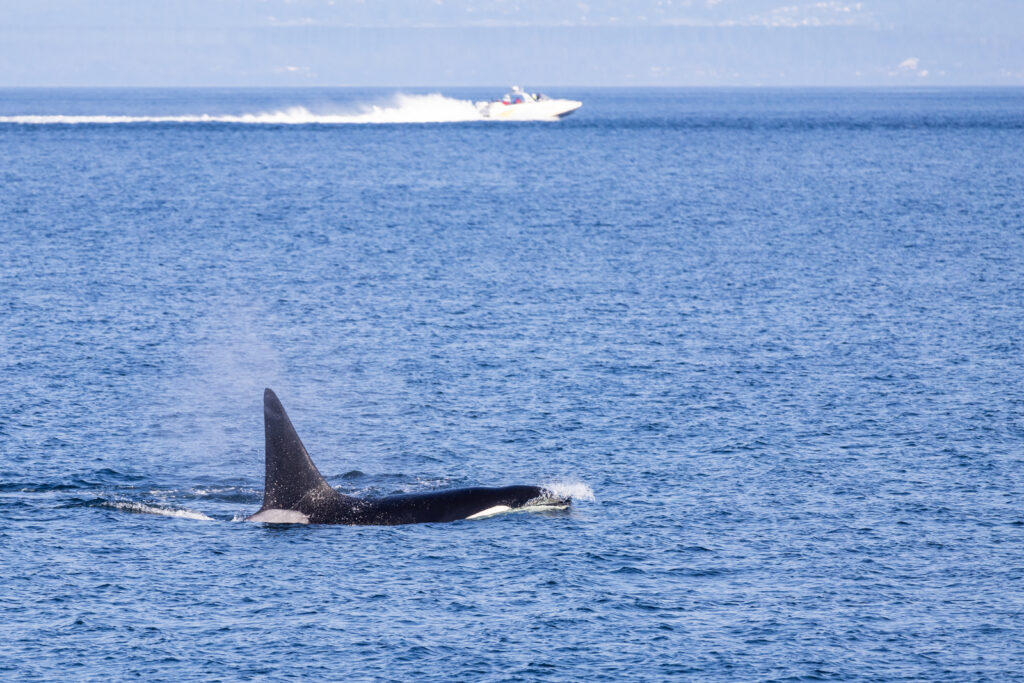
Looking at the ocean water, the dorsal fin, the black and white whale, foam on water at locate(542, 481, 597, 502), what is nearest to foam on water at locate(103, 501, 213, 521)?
the ocean water

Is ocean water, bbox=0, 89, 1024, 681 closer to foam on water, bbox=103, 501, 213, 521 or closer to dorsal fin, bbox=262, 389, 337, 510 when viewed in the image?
foam on water, bbox=103, 501, 213, 521

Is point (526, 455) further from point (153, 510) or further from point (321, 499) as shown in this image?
point (153, 510)

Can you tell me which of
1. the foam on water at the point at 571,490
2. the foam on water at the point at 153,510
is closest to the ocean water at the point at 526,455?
the foam on water at the point at 153,510

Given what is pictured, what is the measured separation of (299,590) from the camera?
33.0 m

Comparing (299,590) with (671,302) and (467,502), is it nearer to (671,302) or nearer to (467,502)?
(467,502)

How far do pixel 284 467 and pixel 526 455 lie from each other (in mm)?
11532

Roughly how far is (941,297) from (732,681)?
183 feet

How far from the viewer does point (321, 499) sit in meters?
37.2

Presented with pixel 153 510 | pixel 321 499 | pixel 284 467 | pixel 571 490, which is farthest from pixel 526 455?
pixel 153 510

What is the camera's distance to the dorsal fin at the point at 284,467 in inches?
1435

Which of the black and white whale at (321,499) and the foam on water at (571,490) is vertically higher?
the black and white whale at (321,499)

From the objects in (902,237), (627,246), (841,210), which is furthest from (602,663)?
(841,210)

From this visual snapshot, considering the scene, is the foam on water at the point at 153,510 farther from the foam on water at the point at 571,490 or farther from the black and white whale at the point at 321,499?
the foam on water at the point at 571,490

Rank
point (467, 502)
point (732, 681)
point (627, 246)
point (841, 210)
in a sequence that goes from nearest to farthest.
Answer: point (732, 681)
point (467, 502)
point (627, 246)
point (841, 210)
